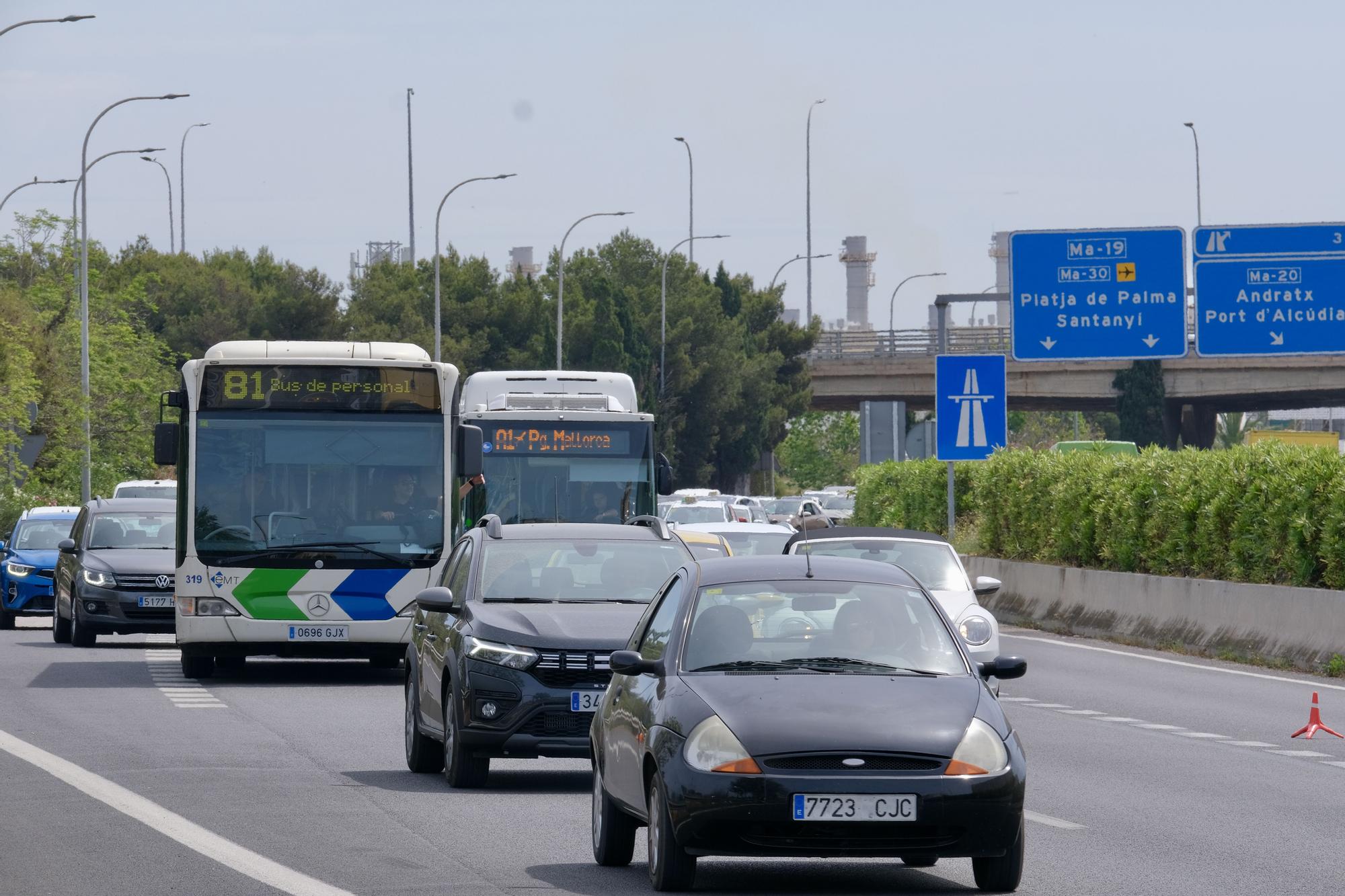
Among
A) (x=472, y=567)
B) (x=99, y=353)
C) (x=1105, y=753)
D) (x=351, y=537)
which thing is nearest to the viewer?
(x=472, y=567)

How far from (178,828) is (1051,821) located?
13.6 feet

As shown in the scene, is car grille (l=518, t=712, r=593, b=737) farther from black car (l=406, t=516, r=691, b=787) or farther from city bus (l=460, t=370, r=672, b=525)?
city bus (l=460, t=370, r=672, b=525)

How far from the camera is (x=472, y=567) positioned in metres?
14.1

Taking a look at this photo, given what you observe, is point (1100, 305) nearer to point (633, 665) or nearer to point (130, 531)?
point (130, 531)

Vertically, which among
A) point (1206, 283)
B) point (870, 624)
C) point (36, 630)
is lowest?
point (36, 630)

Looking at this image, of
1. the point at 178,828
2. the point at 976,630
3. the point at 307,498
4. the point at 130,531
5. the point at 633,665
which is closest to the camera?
the point at 633,665

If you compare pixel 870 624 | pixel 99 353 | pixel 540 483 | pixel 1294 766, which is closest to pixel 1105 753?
pixel 1294 766

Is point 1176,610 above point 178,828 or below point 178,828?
below

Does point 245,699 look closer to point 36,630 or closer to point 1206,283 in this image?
point 36,630

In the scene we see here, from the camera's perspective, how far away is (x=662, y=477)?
83.7 feet

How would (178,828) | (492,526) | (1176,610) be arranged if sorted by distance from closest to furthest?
(178,828) < (492,526) < (1176,610)

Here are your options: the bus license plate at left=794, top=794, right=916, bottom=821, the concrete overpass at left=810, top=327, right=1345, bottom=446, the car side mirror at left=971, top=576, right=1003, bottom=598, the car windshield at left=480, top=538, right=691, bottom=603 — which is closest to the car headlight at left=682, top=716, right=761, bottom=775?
the bus license plate at left=794, top=794, right=916, bottom=821

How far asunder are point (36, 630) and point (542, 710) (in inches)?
851

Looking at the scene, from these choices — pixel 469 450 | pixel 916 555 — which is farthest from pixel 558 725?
pixel 916 555
